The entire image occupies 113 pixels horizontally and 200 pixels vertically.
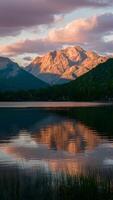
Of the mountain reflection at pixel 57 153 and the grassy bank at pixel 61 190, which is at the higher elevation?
the grassy bank at pixel 61 190

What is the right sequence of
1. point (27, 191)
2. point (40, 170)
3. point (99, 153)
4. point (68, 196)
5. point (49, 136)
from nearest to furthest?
point (68, 196) < point (27, 191) < point (40, 170) < point (99, 153) < point (49, 136)

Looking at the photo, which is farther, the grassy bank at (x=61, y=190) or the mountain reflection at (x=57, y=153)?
the mountain reflection at (x=57, y=153)

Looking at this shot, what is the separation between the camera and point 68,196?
2630 cm

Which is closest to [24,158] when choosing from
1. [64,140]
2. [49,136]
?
[64,140]

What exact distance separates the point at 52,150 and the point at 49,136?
2445 centimetres

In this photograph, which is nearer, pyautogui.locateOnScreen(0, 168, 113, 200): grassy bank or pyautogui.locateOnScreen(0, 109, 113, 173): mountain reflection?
pyautogui.locateOnScreen(0, 168, 113, 200): grassy bank

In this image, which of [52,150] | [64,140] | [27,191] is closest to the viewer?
[27,191]

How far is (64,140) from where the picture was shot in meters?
82.9

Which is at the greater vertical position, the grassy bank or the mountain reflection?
the grassy bank

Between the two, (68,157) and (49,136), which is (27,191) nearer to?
(68,157)

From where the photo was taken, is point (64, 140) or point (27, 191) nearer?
point (27, 191)

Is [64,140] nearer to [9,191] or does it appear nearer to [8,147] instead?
[8,147]

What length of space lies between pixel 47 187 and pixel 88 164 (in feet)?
68.2

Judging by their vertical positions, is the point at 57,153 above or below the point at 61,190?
below
